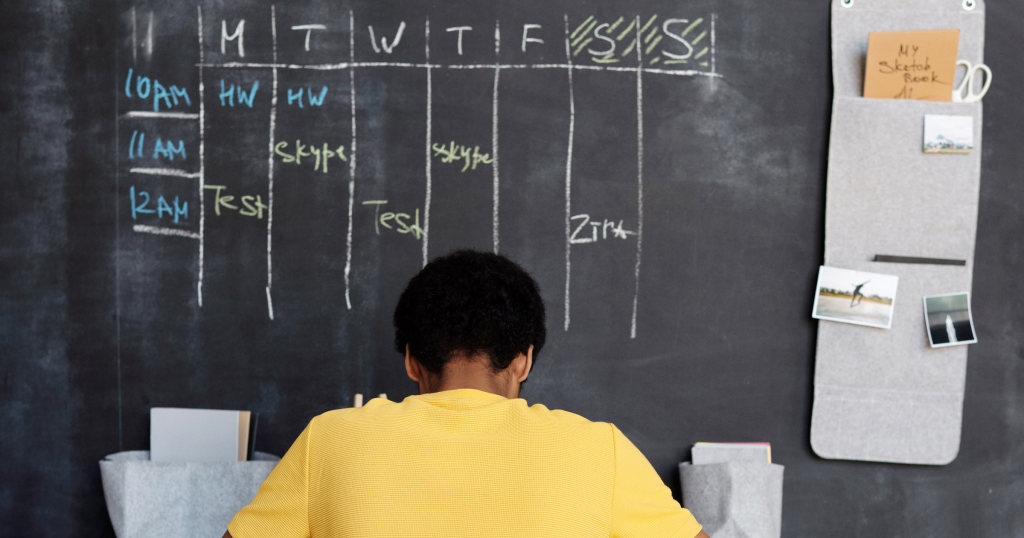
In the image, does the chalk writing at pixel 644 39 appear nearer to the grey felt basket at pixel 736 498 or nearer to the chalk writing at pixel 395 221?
the chalk writing at pixel 395 221

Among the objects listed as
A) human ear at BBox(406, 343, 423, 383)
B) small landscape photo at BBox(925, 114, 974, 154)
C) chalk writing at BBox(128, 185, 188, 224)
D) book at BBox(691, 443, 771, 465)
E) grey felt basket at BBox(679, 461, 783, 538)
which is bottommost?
grey felt basket at BBox(679, 461, 783, 538)

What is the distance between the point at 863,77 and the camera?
5.72ft

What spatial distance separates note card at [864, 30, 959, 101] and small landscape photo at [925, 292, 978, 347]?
522 mm

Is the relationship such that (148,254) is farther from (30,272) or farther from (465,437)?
(465,437)

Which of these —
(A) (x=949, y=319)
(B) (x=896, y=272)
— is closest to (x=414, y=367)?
(B) (x=896, y=272)

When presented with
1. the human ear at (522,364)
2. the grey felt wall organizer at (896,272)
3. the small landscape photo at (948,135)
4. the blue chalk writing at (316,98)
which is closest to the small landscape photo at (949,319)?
the grey felt wall organizer at (896,272)

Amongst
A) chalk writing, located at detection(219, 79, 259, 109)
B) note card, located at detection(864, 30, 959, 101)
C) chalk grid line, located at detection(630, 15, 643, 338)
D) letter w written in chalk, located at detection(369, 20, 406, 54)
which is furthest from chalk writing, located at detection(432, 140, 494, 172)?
note card, located at detection(864, 30, 959, 101)

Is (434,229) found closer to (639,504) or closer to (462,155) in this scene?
(462,155)

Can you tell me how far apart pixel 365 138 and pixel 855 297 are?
1.35 metres

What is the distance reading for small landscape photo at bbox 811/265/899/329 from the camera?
1.70m

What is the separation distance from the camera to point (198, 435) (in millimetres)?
1674

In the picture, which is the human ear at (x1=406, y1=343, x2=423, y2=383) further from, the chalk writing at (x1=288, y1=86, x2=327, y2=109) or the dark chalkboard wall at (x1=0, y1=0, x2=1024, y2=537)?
the chalk writing at (x1=288, y1=86, x2=327, y2=109)

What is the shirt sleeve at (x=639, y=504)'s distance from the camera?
37.2 inches

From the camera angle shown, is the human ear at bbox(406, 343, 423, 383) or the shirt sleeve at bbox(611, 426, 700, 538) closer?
the shirt sleeve at bbox(611, 426, 700, 538)
